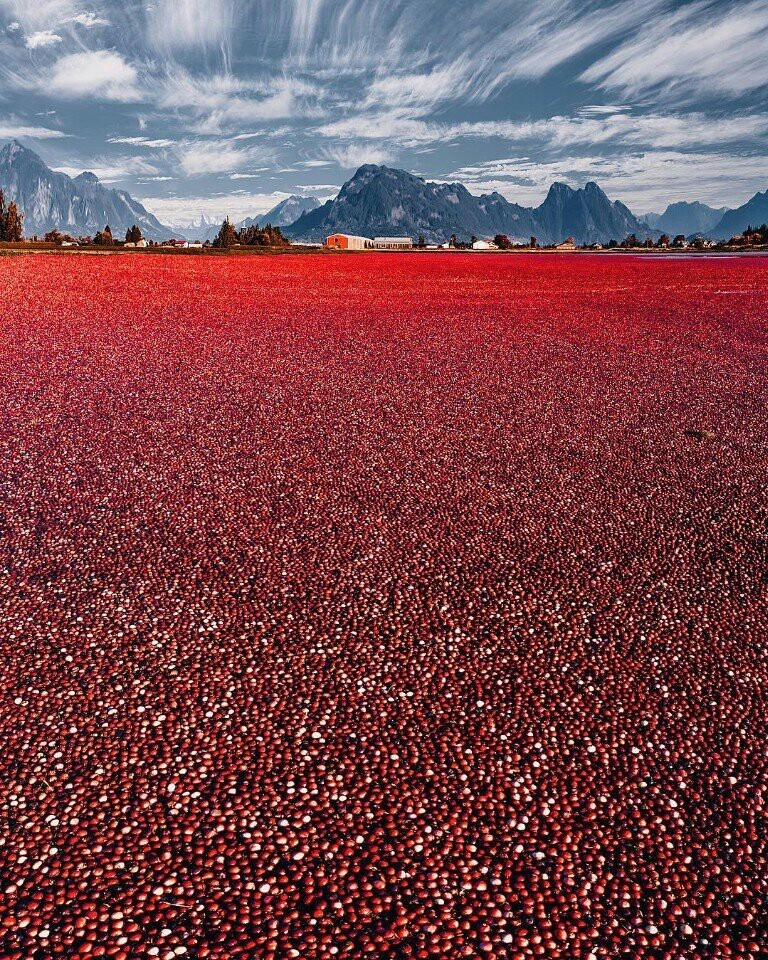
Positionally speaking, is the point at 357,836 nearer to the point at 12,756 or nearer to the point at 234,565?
the point at 12,756

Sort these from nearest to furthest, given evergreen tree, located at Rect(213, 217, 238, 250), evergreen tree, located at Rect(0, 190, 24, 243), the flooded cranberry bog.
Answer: the flooded cranberry bog
evergreen tree, located at Rect(0, 190, 24, 243)
evergreen tree, located at Rect(213, 217, 238, 250)

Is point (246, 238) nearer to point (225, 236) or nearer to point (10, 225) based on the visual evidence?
point (225, 236)

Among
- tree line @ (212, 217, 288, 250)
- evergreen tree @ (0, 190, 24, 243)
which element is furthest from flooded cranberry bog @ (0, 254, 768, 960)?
tree line @ (212, 217, 288, 250)

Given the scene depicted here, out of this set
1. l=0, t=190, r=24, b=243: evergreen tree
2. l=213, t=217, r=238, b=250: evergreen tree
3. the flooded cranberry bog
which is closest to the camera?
the flooded cranberry bog

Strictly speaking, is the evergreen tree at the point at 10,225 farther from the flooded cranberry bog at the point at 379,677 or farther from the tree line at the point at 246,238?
the flooded cranberry bog at the point at 379,677

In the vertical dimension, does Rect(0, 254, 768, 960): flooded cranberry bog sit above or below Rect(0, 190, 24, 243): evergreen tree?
below

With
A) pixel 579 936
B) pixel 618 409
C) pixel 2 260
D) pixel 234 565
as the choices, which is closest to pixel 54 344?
pixel 234 565

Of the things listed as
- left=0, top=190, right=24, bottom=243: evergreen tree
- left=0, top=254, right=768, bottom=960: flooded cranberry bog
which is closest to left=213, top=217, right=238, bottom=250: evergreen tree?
left=0, top=190, right=24, bottom=243: evergreen tree

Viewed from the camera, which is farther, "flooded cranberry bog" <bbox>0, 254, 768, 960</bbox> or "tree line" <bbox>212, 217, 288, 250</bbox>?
"tree line" <bbox>212, 217, 288, 250</bbox>

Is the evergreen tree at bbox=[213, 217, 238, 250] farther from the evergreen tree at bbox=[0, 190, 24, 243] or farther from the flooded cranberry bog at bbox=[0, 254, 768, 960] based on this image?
the flooded cranberry bog at bbox=[0, 254, 768, 960]
